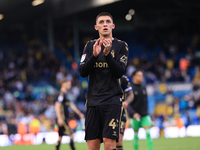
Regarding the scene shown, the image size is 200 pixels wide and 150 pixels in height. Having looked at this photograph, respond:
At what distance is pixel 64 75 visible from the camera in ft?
88.7

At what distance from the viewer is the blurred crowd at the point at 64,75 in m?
22.2

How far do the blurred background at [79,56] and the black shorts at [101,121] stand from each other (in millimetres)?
14961

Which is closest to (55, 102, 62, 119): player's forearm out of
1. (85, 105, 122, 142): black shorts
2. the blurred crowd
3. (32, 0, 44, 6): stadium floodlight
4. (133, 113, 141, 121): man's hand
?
(133, 113, 141, 121): man's hand

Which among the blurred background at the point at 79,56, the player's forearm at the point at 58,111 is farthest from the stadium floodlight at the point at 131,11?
the player's forearm at the point at 58,111

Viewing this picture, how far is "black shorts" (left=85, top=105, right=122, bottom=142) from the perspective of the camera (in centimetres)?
489

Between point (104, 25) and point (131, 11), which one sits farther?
point (131, 11)

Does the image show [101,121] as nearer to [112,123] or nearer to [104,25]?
[112,123]

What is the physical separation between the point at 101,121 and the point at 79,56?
2661cm

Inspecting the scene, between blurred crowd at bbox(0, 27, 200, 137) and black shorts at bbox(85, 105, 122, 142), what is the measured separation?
1572 cm

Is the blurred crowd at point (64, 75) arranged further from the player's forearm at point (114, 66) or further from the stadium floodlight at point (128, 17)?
the player's forearm at point (114, 66)

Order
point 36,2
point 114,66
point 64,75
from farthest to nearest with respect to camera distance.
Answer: point 64,75, point 36,2, point 114,66

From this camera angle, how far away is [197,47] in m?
31.1

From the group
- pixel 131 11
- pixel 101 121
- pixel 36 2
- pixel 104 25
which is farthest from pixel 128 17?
pixel 101 121

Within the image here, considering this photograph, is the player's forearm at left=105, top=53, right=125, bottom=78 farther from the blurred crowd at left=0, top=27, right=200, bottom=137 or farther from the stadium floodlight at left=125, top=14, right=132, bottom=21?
the stadium floodlight at left=125, top=14, right=132, bottom=21
